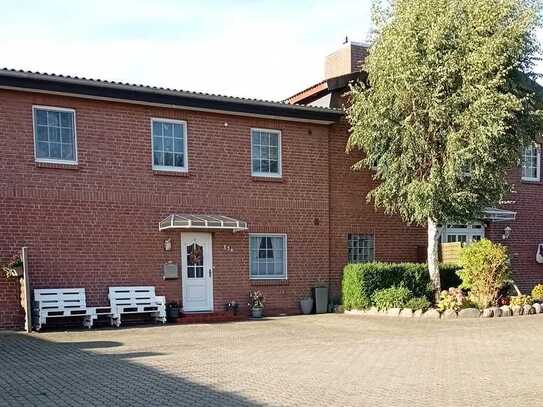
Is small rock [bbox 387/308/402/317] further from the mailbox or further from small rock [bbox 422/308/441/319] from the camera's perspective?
the mailbox

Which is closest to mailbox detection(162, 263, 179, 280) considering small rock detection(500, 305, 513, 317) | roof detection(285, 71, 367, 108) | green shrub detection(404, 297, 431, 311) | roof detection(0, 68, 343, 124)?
roof detection(0, 68, 343, 124)

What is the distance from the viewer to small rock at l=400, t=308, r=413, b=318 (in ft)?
49.1

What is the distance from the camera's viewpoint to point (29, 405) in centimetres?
638

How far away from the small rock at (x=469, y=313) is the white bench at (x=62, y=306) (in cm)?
883

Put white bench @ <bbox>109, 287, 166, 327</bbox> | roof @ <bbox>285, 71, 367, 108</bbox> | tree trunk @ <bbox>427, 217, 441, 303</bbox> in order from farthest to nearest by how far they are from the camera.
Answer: roof @ <bbox>285, 71, 367, 108</bbox>, tree trunk @ <bbox>427, 217, 441, 303</bbox>, white bench @ <bbox>109, 287, 166, 327</bbox>

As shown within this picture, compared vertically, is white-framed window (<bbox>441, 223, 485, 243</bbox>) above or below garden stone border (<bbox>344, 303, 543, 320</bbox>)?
above

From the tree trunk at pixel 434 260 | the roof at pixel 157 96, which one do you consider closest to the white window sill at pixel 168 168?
the roof at pixel 157 96

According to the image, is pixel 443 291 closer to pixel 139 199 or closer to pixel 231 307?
pixel 231 307

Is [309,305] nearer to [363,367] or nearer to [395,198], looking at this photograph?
[395,198]

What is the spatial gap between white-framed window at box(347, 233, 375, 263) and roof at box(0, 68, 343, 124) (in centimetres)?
368

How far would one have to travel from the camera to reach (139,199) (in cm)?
1464

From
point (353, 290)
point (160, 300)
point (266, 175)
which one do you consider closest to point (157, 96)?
point (266, 175)

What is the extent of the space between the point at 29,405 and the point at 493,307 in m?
12.3

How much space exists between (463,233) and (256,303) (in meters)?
8.44
